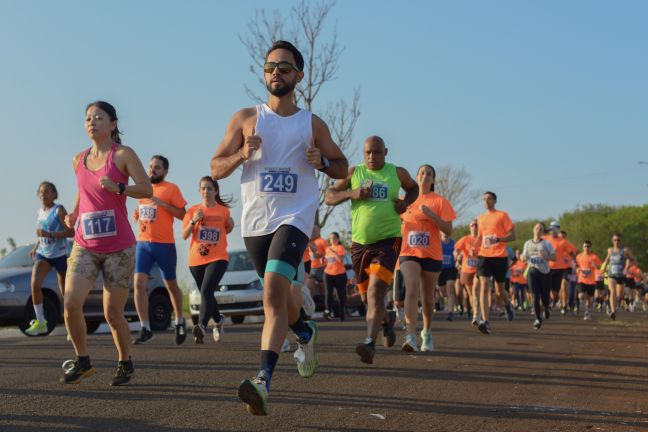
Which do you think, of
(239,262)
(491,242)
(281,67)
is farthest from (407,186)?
(239,262)

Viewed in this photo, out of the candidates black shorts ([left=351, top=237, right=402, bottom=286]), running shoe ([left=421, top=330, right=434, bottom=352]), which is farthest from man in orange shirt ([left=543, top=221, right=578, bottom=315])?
black shorts ([left=351, top=237, right=402, bottom=286])

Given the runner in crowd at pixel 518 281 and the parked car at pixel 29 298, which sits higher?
the runner in crowd at pixel 518 281

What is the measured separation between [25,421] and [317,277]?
18998 mm

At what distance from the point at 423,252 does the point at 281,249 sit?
5.67 m

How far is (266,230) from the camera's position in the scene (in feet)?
21.0

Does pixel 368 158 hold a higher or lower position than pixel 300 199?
higher

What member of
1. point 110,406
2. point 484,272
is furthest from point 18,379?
point 484,272

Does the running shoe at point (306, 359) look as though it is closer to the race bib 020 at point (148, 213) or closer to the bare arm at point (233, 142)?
the bare arm at point (233, 142)

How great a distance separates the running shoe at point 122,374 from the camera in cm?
809

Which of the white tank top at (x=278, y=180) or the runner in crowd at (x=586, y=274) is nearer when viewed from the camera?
the white tank top at (x=278, y=180)

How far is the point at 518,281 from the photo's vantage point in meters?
33.2

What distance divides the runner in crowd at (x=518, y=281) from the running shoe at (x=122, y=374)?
80.7 feet

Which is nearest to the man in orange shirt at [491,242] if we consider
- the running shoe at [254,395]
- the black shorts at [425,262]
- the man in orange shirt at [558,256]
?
the black shorts at [425,262]

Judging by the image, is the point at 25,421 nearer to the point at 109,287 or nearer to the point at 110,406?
the point at 110,406
